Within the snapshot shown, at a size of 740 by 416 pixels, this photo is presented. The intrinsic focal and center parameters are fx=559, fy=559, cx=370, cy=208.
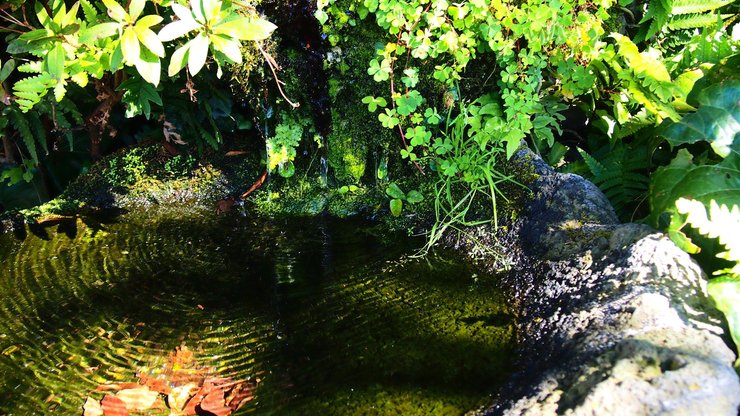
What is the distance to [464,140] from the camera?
129 inches

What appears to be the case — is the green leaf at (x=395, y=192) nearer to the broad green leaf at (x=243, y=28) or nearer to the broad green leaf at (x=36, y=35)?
the broad green leaf at (x=243, y=28)

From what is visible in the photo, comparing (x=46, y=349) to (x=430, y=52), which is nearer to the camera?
(x=46, y=349)

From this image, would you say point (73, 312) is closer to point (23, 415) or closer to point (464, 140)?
point (23, 415)

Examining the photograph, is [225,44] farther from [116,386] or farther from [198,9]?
[116,386]

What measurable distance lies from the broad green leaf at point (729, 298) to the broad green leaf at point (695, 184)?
498mm

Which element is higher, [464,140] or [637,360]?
[464,140]

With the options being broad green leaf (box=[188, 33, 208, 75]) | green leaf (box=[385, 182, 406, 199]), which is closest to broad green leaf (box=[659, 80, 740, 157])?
green leaf (box=[385, 182, 406, 199])

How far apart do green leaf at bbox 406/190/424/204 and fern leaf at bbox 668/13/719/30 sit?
2.13 meters

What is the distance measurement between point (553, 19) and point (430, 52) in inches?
25.6

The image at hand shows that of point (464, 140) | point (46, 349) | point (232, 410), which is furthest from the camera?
point (464, 140)

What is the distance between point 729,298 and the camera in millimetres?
1850

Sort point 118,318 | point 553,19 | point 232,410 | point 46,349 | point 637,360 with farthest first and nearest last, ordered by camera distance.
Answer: point 553,19
point 118,318
point 46,349
point 232,410
point 637,360

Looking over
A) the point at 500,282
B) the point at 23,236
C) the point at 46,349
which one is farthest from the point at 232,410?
the point at 23,236

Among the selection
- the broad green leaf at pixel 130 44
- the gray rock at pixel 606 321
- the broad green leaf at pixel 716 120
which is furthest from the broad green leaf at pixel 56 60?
the broad green leaf at pixel 716 120
